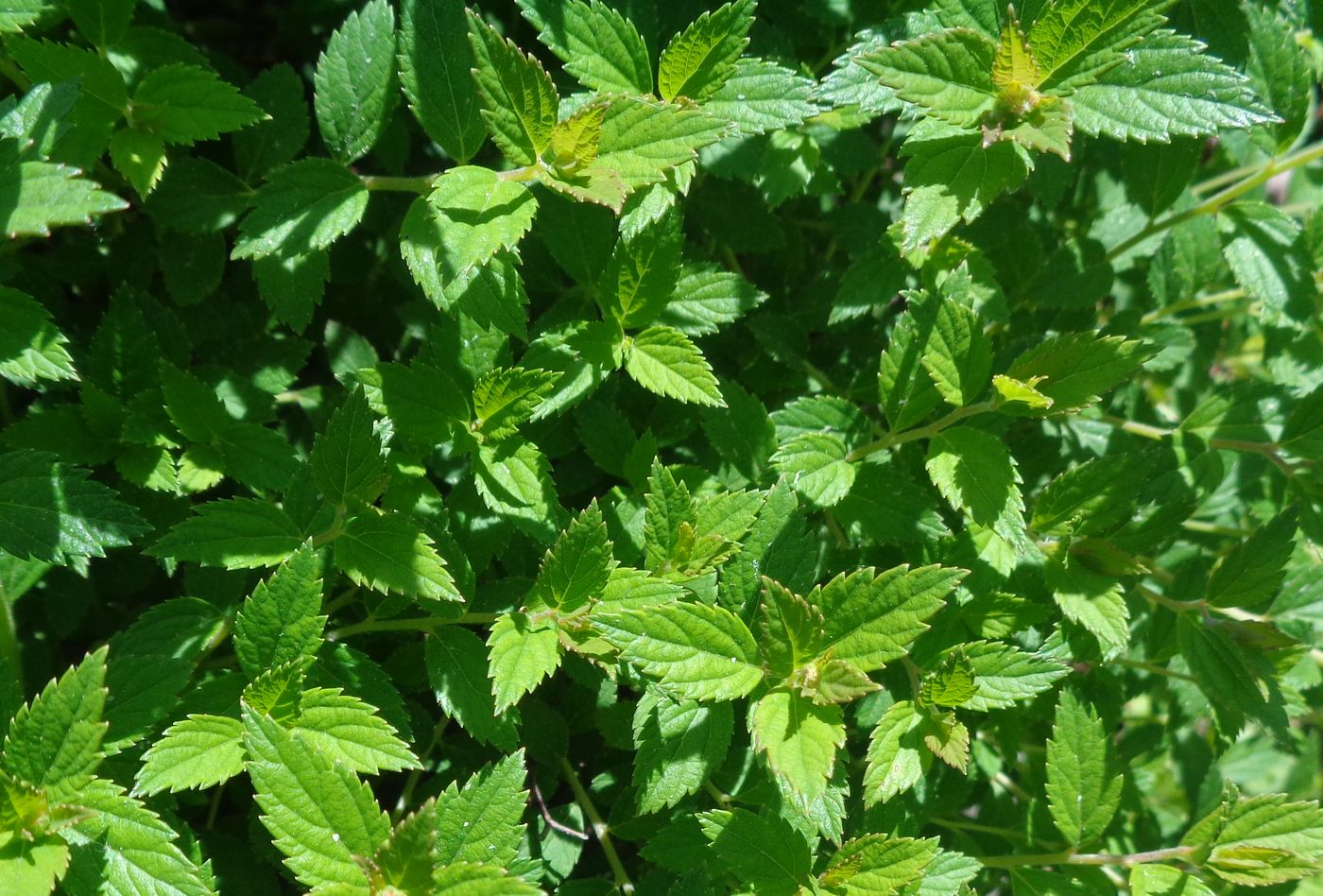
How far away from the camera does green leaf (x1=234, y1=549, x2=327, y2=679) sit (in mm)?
1761

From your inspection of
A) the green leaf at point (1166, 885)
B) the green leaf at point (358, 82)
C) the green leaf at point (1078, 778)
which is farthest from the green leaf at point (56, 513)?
the green leaf at point (1166, 885)

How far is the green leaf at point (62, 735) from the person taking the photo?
1594 mm

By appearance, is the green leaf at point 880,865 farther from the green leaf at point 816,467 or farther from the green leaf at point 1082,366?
the green leaf at point 1082,366

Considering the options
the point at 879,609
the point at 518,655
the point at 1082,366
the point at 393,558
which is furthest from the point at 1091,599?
the point at 393,558

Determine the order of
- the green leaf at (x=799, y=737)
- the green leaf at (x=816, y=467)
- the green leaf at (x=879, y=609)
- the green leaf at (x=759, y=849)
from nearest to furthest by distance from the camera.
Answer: the green leaf at (x=799, y=737)
the green leaf at (x=879, y=609)
the green leaf at (x=759, y=849)
the green leaf at (x=816, y=467)

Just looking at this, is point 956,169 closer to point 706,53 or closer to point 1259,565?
point 706,53

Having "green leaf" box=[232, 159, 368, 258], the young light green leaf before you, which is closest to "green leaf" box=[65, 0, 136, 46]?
"green leaf" box=[232, 159, 368, 258]

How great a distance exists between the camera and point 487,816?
1745 millimetres

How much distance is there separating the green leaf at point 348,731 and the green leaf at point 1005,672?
1.00 m

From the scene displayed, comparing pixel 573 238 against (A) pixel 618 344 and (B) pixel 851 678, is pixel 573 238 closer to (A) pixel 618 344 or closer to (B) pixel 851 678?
(A) pixel 618 344

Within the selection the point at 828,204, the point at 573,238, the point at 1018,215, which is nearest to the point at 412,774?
the point at 573,238

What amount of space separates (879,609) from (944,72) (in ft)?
3.11

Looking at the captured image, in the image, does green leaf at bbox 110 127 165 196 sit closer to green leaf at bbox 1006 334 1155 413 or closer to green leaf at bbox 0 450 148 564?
green leaf at bbox 0 450 148 564

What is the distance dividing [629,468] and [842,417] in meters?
0.46
